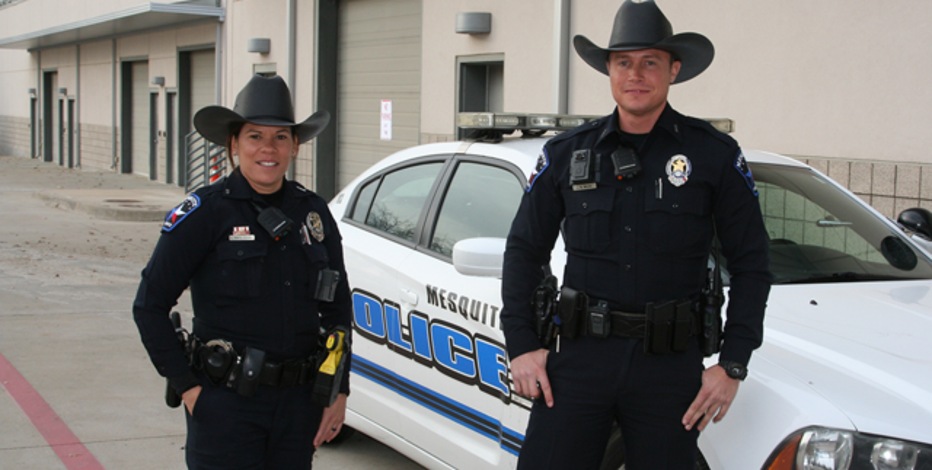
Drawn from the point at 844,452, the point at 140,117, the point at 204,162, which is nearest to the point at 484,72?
the point at 204,162

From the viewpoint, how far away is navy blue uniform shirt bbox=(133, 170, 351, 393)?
2.59 meters

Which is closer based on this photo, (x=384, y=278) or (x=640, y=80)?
(x=640, y=80)

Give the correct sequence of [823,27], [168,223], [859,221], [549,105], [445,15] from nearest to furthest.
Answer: [168,223] → [859,221] → [823,27] → [549,105] → [445,15]

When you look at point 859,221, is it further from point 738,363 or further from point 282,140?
point 282,140

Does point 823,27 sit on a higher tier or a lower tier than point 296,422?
higher

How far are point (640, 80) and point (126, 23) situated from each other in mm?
22266

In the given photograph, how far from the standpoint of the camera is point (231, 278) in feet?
8.57

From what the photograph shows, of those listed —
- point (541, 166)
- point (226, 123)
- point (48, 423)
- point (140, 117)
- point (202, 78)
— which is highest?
point (202, 78)

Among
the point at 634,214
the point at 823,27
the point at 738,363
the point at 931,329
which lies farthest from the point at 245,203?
the point at 823,27

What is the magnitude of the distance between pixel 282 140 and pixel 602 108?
7181mm

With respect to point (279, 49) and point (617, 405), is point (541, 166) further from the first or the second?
point (279, 49)

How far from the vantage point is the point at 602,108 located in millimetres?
9609

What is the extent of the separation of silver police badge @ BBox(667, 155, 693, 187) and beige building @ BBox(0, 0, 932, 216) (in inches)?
198

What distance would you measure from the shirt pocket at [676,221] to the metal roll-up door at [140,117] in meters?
24.1
